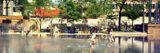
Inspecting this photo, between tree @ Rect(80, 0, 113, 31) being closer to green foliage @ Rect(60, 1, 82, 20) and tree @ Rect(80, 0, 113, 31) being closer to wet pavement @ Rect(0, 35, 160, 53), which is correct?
green foliage @ Rect(60, 1, 82, 20)

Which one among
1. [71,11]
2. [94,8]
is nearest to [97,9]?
[94,8]

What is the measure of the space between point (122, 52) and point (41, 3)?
146 feet

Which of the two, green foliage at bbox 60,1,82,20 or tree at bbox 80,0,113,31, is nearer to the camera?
green foliage at bbox 60,1,82,20

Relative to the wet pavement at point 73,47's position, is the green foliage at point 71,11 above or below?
above

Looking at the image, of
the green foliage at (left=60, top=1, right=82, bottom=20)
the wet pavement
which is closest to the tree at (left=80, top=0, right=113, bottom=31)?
the green foliage at (left=60, top=1, right=82, bottom=20)

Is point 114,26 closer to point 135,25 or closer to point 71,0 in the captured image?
point 135,25

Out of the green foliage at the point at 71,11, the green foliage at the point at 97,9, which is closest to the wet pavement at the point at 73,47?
the green foliage at the point at 71,11

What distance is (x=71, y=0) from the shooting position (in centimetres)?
6369

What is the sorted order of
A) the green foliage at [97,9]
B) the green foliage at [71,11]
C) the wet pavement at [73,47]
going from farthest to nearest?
the green foliage at [97,9], the green foliage at [71,11], the wet pavement at [73,47]

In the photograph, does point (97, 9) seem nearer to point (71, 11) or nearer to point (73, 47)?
point (71, 11)

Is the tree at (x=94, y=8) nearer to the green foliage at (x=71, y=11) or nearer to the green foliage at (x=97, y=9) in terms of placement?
the green foliage at (x=97, y=9)

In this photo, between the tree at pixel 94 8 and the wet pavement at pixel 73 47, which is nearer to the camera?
the wet pavement at pixel 73 47

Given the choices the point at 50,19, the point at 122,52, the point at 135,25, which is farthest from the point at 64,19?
the point at 122,52

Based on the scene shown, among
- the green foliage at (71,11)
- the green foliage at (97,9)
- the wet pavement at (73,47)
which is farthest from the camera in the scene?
the green foliage at (97,9)
